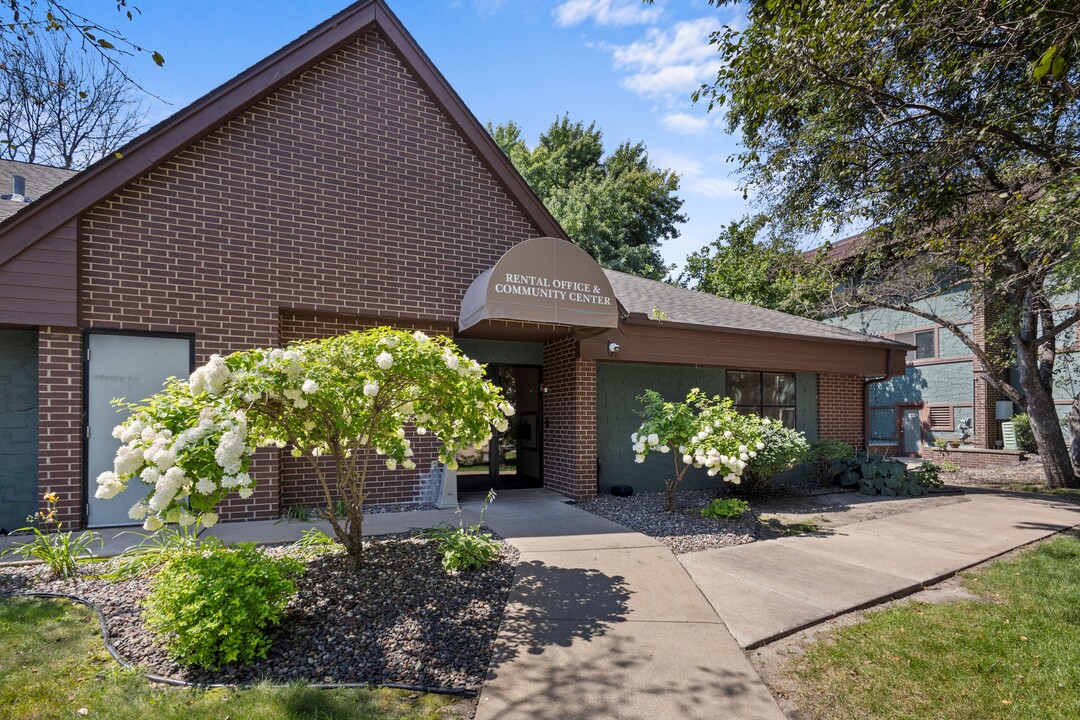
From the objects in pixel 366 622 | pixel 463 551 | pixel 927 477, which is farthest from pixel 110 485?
pixel 927 477

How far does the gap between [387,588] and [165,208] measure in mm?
5768

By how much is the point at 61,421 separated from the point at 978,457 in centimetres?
2083

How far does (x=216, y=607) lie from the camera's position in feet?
11.5

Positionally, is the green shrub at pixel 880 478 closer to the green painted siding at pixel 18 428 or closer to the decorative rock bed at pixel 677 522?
the decorative rock bed at pixel 677 522

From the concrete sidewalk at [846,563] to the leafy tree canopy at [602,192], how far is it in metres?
17.8

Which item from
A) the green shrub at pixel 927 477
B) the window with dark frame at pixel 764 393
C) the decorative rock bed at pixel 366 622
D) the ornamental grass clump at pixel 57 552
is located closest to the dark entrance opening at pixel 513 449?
the window with dark frame at pixel 764 393

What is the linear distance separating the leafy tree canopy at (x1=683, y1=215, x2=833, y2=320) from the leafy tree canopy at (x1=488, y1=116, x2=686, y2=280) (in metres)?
2.26

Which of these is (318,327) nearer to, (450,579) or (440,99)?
(440,99)

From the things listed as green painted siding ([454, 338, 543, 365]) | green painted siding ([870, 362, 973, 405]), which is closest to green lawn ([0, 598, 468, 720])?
green painted siding ([454, 338, 543, 365])

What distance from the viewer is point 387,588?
4590 millimetres

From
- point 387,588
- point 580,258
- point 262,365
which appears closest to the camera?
point 262,365

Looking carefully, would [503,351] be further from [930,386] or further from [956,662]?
[930,386]

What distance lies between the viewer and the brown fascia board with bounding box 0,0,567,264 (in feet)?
21.0

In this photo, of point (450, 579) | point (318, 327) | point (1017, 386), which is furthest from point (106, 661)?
point (1017, 386)
